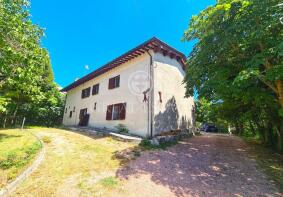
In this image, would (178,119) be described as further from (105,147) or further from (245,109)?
(105,147)

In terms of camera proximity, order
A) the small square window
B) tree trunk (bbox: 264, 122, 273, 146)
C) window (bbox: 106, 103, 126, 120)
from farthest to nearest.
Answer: tree trunk (bbox: 264, 122, 273, 146), the small square window, window (bbox: 106, 103, 126, 120)

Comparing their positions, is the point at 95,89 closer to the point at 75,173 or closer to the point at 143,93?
the point at 143,93

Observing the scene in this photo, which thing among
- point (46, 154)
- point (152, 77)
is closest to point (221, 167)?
point (152, 77)

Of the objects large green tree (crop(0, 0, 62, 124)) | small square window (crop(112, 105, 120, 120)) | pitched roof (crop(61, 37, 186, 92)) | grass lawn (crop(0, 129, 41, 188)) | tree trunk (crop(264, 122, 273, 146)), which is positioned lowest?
grass lawn (crop(0, 129, 41, 188))

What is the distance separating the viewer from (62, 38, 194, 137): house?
→ 1218 cm

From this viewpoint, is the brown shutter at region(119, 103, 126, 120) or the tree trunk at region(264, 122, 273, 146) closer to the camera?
the brown shutter at region(119, 103, 126, 120)

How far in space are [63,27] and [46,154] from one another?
1697 centimetres

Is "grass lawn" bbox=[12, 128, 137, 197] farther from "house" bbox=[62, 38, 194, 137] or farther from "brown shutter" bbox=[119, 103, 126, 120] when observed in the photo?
"brown shutter" bbox=[119, 103, 126, 120]

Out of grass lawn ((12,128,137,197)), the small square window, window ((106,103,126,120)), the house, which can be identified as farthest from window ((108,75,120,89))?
grass lawn ((12,128,137,197))

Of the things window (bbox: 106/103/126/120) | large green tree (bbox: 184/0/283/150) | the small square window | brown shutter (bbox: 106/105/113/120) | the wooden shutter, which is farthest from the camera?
the wooden shutter

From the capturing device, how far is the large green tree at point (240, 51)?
23.3 ft

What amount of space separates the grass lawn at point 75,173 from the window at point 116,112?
438 cm

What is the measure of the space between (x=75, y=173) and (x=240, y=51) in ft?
34.7

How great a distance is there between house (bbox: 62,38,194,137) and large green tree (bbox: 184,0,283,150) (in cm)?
254
